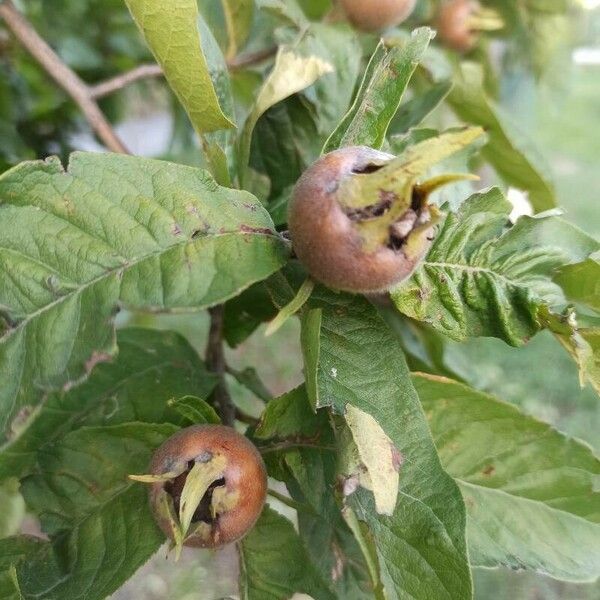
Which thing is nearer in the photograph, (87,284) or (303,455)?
(87,284)

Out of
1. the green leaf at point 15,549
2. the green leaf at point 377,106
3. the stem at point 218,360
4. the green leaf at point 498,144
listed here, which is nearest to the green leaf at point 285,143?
the stem at point 218,360

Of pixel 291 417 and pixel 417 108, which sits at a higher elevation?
pixel 417 108

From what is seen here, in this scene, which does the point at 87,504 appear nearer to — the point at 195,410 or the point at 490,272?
Result: the point at 195,410

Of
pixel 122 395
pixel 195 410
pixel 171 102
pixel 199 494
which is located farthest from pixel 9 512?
pixel 171 102

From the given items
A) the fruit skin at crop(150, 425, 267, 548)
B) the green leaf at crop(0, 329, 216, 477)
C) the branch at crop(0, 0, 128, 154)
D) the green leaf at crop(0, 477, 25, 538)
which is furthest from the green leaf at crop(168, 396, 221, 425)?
the green leaf at crop(0, 477, 25, 538)

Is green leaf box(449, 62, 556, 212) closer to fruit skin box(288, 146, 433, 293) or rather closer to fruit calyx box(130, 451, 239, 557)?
fruit skin box(288, 146, 433, 293)

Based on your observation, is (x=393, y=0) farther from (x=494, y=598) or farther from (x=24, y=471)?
(x=494, y=598)

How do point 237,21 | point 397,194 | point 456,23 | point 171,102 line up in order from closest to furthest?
1. point 397,194
2. point 237,21
3. point 456,23
4. point 171,102
